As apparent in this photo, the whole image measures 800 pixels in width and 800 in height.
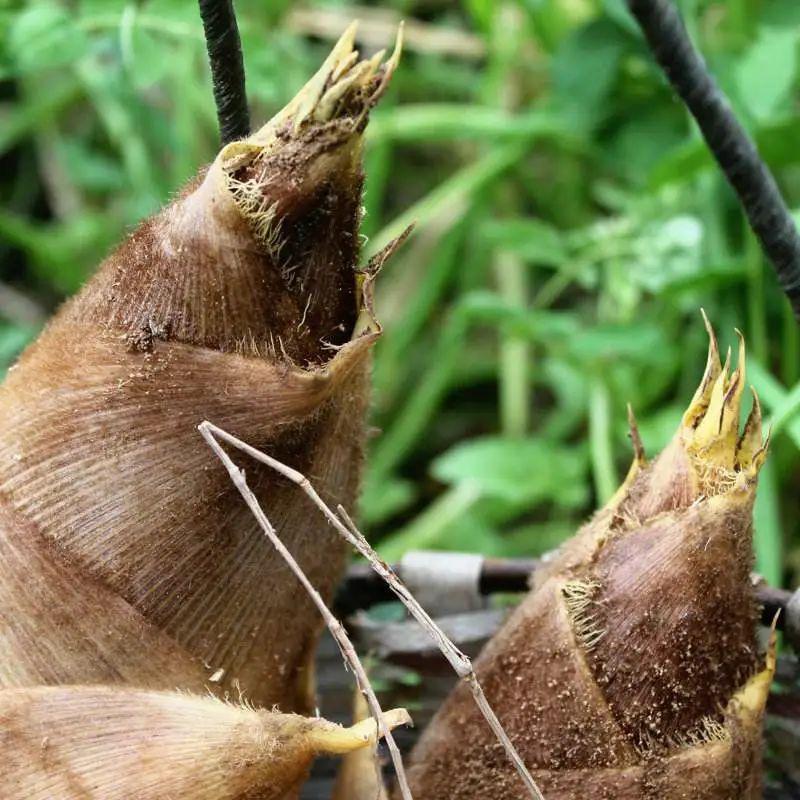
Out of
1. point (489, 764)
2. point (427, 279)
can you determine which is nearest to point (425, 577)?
point (489, 764)

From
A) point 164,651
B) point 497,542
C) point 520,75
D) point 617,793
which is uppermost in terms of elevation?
point 520,75

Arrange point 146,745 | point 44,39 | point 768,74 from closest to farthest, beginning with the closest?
point 146,745, point 44,39, point 768,74

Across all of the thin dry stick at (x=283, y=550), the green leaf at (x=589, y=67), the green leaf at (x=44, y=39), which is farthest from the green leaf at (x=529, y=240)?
the thin dry stick at (x=283, y=550)

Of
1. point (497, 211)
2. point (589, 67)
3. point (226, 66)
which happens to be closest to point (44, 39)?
point (226, 66)

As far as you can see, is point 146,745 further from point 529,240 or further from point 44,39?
point 529,240

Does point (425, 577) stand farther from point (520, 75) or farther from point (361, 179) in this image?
→ point (520, 75)
